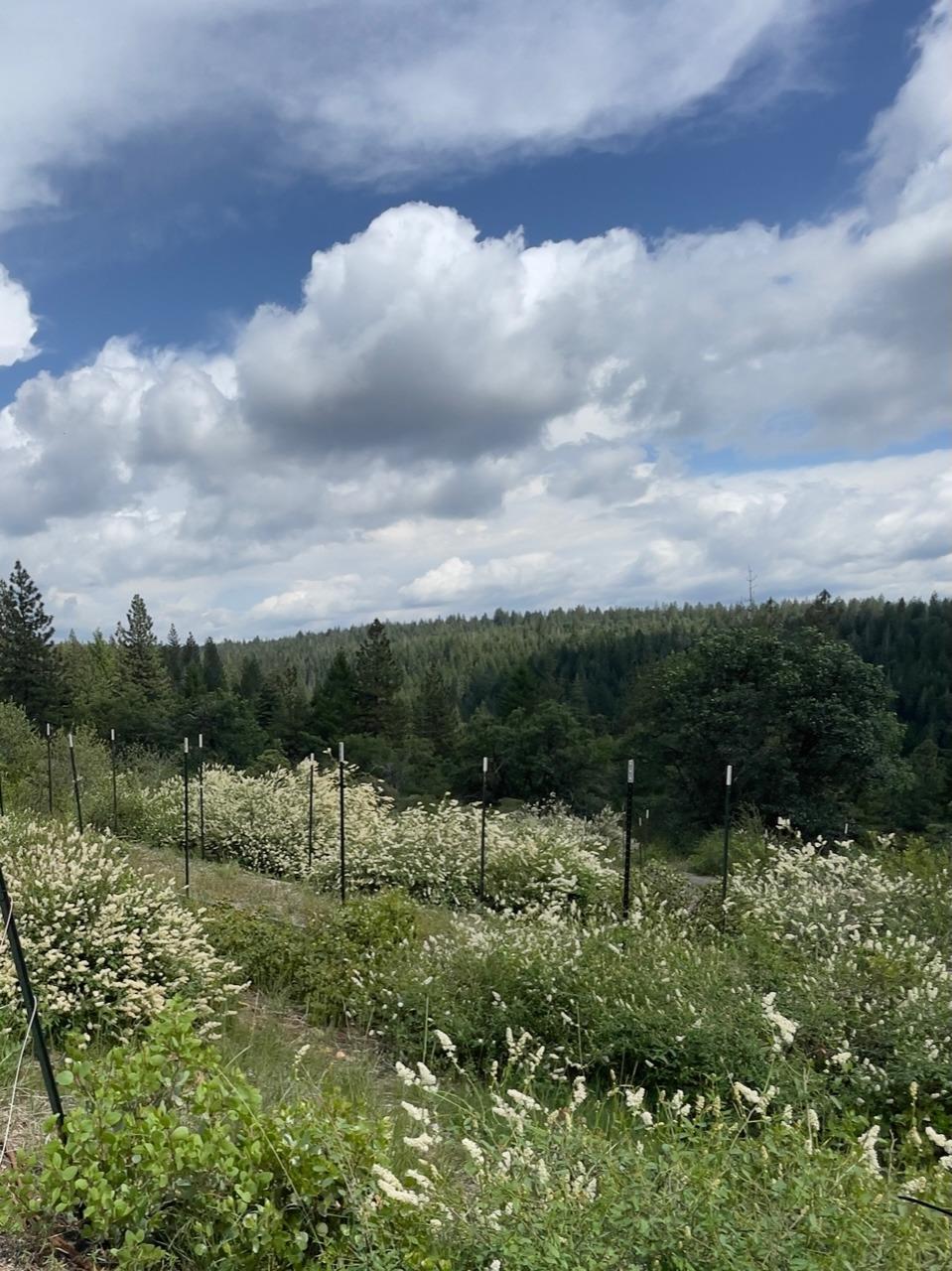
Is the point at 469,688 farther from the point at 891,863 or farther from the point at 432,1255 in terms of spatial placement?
the point at 432,1255

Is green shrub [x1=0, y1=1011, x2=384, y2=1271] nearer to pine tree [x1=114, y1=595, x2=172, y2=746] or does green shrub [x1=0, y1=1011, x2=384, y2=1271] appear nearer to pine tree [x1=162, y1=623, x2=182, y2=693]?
pine tree [x1=114, y1=595, x2=172, y2=746]

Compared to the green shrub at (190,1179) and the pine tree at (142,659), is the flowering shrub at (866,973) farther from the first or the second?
the pine tree at (142,659)

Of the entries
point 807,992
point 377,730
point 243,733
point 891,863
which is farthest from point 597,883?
point 377,730

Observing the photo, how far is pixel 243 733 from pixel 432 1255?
34962 millimetres

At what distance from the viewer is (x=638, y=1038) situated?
4.54m

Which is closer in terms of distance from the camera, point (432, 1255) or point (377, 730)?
point (432, 1255)

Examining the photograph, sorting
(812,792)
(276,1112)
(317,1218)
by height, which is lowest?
(812,792)

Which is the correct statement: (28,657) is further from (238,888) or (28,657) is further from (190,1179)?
(190,1179)

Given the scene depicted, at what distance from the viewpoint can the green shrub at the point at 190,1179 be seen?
226 centimetres

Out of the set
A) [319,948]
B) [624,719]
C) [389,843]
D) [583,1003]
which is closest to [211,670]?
[624,719]

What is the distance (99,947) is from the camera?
16.2 feet

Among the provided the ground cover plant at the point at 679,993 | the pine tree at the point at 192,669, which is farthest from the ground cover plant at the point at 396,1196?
the pine tree at the point at 192,669

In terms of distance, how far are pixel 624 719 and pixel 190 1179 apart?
40346mm

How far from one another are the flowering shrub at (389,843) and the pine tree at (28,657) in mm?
23974
